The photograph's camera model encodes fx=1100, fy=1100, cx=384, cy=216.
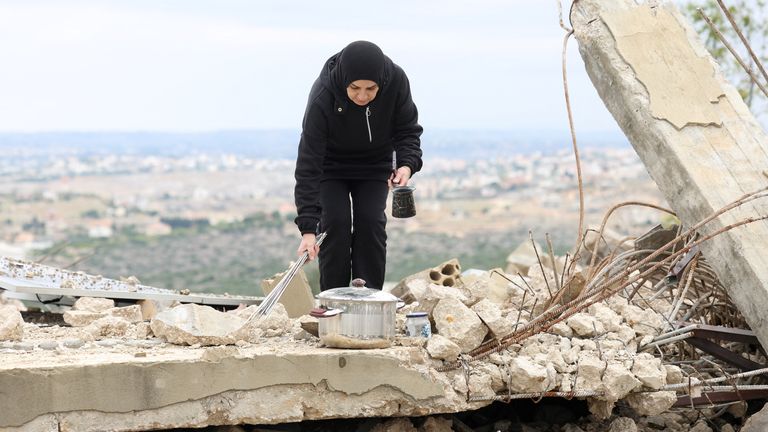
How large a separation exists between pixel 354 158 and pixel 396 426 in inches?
66.1

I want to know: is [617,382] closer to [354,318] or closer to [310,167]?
[354,318]

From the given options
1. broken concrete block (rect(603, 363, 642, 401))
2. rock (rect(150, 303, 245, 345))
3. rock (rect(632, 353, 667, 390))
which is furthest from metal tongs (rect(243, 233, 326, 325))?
rock (rect(632, 353, 667, 390))

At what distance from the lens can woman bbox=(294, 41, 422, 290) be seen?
6.00m

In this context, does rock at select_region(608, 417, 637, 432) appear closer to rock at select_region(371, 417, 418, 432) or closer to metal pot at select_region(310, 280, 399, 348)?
rock at select_region(371, 417, 418, 432)

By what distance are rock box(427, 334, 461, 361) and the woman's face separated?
1.42 metres

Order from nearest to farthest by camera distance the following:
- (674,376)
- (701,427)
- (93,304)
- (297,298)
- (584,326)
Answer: (674,376) → (584,326) → (701,427) → (93,304) → (297,298)

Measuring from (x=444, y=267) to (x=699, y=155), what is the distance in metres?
2.26

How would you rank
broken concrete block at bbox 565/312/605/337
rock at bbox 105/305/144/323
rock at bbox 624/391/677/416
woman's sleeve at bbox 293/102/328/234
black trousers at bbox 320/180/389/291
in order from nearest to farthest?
rock at bbox 624/391/677/416 → broken concrete block at bbox 565/312/605/337 → woman's sleeve at bbox 293/102/328/234 → rock at bbox 105/305/144/323 → black trousers at bbox 320/180/389/291

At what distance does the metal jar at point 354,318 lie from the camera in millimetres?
5254

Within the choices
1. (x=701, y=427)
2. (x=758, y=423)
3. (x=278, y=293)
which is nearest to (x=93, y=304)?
(x=278, y=293)

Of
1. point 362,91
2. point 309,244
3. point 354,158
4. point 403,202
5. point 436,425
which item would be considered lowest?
point 436,425

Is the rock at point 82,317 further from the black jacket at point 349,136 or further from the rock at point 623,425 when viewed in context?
the rock at point 623,425

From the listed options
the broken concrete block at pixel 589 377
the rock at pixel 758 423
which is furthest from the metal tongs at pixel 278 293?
the rock at pixel 758 423

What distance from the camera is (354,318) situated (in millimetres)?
5270
